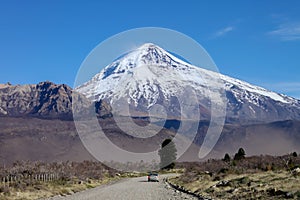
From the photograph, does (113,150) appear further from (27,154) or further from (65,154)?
(27,154)

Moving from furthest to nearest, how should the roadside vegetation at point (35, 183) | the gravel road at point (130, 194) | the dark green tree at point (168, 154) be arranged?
the dark green tree at point (168, 154) → the roadside vegetation at point (35, 183) → the gravel road at point (130, 194)

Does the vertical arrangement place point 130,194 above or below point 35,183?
below

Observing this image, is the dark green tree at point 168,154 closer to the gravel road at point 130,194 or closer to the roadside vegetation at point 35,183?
the roadside vegetation at point 35,183

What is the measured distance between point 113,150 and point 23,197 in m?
141

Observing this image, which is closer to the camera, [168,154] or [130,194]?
[130,194]

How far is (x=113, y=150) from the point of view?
170 m

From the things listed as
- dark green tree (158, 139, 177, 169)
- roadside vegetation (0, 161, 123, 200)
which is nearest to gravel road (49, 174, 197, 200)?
roadside vegetation (0, 161, 123, 200)

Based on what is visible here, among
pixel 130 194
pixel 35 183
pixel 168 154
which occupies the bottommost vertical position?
pixel 130 194

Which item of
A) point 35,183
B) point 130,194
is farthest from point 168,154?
point 130,194

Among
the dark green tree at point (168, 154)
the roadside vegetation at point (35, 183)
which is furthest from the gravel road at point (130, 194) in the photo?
the dark green tree at point (168, 154)

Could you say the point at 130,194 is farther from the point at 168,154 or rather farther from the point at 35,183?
the point at 168,154

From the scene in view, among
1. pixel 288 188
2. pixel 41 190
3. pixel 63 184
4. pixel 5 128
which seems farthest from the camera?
pixel 5 128

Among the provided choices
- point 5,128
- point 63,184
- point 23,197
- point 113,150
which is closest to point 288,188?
point 23,197

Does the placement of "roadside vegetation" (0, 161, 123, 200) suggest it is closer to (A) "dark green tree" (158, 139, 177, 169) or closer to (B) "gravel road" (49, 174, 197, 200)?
(B) "gravel road" (49, 174, 197, 200)
